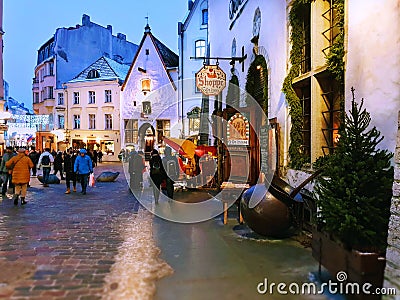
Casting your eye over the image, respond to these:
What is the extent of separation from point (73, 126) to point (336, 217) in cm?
4083

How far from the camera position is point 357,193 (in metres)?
4.73

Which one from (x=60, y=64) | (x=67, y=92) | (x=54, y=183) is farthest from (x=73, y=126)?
(x=54, y=183)

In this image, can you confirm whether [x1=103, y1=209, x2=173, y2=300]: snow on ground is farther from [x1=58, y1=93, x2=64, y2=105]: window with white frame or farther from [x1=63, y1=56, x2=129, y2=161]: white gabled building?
[x1=58, y1=93, x2=64, y2=105]: window with white frame

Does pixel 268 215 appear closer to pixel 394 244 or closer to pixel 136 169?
pixel 394 244

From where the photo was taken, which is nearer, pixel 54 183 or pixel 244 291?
pixel 244 291

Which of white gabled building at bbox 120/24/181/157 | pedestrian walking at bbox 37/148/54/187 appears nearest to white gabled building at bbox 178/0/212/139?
white gabled building at bbox 120/24/181/157

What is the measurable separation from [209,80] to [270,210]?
23.2 feet

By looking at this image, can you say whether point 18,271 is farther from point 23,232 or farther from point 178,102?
point 178,102

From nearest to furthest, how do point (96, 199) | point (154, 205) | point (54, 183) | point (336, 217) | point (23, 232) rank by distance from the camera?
point (336, 217) → point (23, 232) → point (154, 205) → point (96, 199) → point (54, 183)

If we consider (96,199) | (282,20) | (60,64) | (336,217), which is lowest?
(96,199)

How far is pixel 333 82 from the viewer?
8188mm

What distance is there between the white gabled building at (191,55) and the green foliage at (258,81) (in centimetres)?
1413

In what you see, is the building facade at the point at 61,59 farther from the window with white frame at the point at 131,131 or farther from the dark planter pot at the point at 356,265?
the dark planter pot at the point at 356,265

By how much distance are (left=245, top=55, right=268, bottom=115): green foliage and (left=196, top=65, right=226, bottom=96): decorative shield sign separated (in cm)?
92
